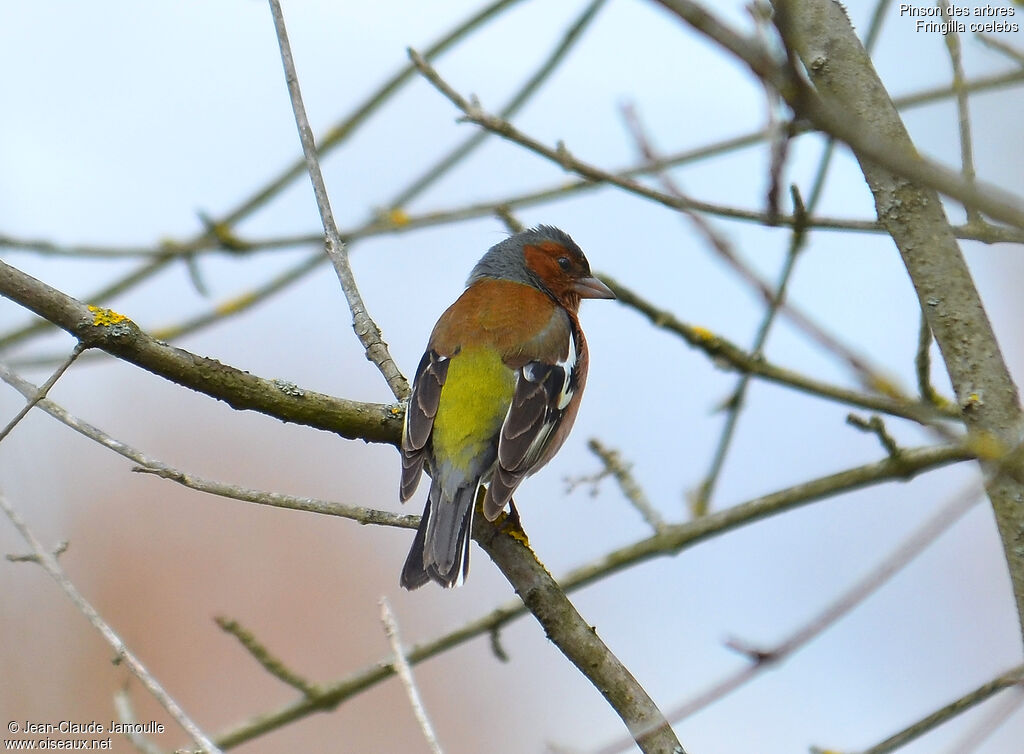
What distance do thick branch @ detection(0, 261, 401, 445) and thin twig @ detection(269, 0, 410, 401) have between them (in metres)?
0.49

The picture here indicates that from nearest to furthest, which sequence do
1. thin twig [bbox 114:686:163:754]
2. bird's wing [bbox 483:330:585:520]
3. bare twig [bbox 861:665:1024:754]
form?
bare twig [bbox 861:665:1024:754] < thin twig [bbox 114:686:163:754] < bird's wing [bbox 483:330:585:520]

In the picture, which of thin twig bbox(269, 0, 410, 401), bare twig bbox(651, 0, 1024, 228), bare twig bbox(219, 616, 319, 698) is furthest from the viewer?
thin twig bbox(269, 0, 410, 401)

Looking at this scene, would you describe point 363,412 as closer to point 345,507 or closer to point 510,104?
point 345,507

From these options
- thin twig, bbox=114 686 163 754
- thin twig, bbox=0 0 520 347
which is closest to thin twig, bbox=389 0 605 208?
thin twig, bbox=0 0 520 347

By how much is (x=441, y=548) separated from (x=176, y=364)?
149 centimetres

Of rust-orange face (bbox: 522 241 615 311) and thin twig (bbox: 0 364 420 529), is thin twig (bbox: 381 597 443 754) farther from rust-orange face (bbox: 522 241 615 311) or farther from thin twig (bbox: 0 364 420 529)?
rust-orange face (bbox: 522 241 615 311)

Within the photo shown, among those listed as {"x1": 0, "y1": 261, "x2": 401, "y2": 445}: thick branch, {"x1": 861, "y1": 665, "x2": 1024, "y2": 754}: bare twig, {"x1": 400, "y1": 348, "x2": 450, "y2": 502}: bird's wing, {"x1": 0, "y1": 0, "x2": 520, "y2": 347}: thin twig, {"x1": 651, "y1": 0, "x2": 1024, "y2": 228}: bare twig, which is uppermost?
{"x1": 0, "y1": 0, "x2": 520, "y2": 347}: thin twig

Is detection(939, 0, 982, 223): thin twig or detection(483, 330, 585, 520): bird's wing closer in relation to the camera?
detection(939, 0, 982, 223): thin twig

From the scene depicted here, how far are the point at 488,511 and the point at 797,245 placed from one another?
148 centimetres

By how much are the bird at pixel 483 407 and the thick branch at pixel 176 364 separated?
→ 0.71m

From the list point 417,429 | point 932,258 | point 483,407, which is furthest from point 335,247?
point 932,258

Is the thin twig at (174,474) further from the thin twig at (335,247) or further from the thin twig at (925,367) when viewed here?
the thin twig at (925,367)

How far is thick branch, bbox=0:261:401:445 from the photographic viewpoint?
2.85 metres

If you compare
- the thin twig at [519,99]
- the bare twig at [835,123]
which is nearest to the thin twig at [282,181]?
Result: the thin twig at [519,99]
